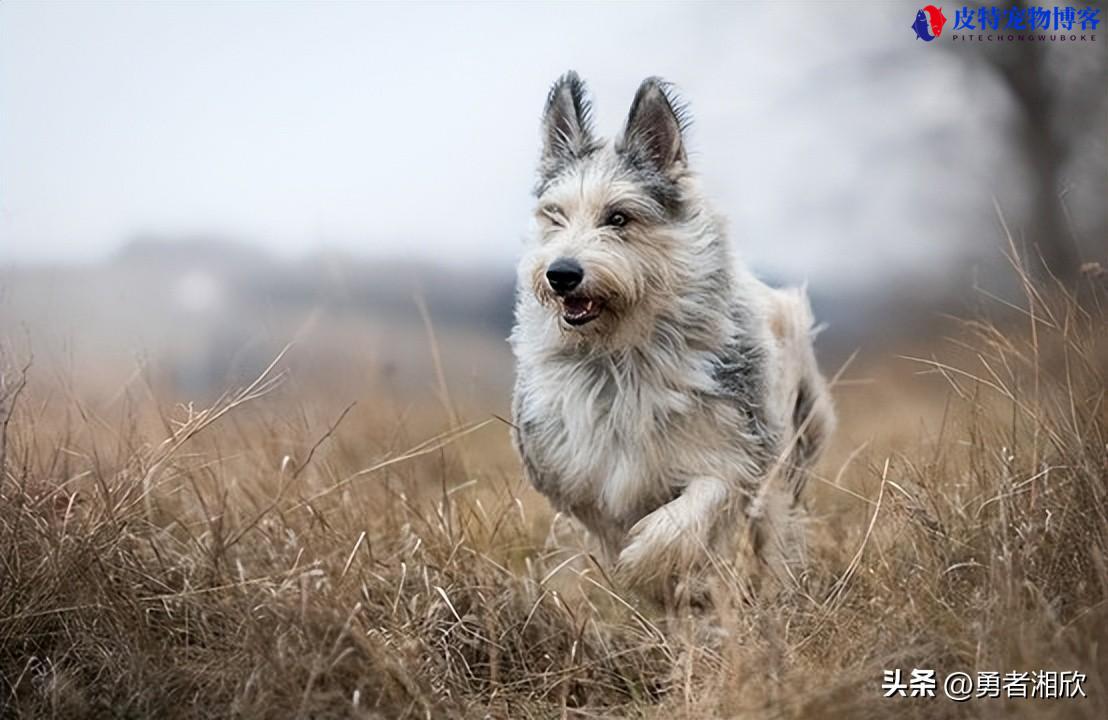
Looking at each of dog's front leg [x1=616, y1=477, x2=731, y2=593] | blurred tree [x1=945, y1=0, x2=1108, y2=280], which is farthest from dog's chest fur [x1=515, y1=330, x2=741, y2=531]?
blurred tree [x1=945, y1=0, x2=1108, y2=280]

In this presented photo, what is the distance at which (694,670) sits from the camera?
3865 millimetres

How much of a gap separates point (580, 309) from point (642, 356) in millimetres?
317

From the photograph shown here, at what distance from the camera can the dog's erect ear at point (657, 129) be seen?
4.52 metres

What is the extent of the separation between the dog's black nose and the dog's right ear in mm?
509

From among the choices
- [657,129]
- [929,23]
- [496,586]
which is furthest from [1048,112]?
[496,586]

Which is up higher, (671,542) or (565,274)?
(565,274)

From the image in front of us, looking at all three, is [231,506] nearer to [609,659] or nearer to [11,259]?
[11,259]

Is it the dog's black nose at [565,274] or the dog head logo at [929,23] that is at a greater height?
the dog head logo at [929,23]

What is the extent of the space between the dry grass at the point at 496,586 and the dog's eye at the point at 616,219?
40.1 inches

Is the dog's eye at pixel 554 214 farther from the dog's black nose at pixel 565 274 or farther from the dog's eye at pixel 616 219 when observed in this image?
the dog's black nose at pixel 565 274

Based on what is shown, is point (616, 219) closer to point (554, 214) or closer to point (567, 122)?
point (554, 214)

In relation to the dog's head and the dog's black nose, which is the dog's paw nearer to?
the dog's head

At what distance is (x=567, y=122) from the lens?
465 cm

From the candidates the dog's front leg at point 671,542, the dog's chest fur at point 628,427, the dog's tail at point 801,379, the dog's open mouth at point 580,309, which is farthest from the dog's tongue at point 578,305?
the dog's tail at point 801,379
